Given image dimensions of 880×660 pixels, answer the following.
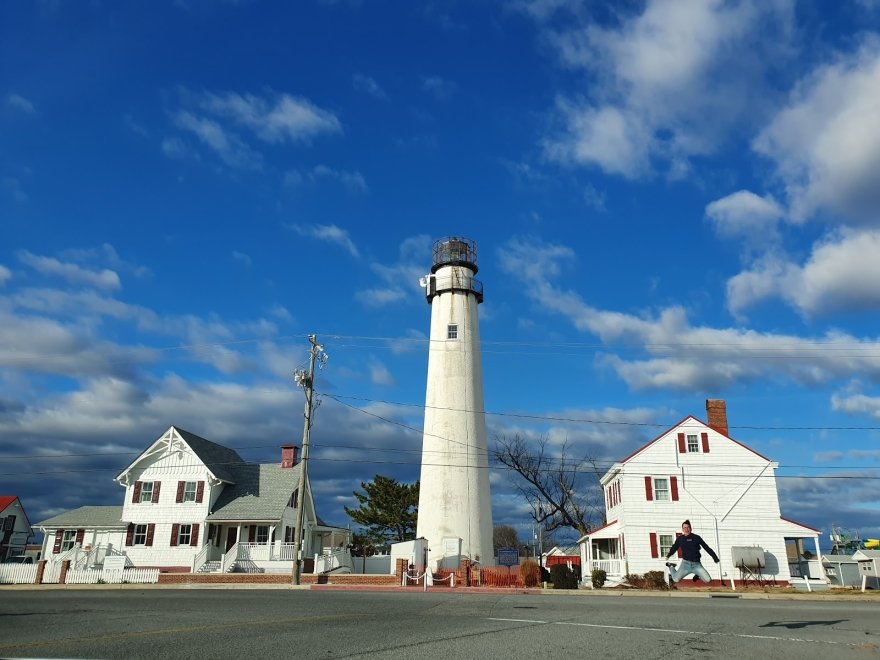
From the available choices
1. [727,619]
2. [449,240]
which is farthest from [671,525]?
[727,619]

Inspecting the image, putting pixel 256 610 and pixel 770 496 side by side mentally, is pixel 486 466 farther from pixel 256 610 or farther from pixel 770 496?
pixel 256 610

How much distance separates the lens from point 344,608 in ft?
49.4

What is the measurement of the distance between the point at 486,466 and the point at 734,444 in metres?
13.2

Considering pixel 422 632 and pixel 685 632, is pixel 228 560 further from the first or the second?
pixel 685 632

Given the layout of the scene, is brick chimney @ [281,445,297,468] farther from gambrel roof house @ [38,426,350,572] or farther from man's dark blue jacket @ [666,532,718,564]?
man's dark blue jacket @ [666,532,718,564]

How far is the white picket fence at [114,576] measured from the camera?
33.0 m

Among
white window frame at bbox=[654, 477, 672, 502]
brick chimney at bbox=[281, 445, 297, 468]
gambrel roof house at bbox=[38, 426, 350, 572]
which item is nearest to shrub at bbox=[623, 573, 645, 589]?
white window frame at bbox=[654, 477, 672, 502]

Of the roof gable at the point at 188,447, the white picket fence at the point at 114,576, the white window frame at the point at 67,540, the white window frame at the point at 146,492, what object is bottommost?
the white picket fence at the point at 114,576

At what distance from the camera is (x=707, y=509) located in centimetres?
3553

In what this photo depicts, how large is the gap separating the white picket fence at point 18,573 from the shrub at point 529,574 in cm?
2341

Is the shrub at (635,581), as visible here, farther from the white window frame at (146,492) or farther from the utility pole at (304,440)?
the white window frame at (146,492)

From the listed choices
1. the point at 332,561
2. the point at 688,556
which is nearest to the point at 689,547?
the point at 688,556

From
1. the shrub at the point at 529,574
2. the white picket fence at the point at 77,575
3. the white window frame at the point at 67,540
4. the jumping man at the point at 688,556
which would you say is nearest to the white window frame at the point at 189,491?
the white picket fence at the point at 77,575

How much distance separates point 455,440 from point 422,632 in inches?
1068
